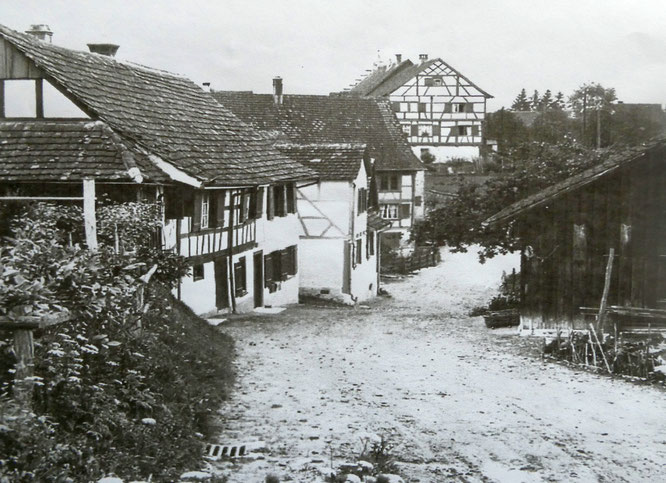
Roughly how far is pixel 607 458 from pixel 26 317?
21.2ft

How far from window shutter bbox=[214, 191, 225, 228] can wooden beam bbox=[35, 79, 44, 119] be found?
200 inches

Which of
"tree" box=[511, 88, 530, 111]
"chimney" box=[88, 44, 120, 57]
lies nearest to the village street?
"chimney" box=[88, 44, 120, 57]

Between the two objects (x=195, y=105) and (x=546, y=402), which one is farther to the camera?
(x=195, y=105)

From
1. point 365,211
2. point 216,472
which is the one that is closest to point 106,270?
point 216,472

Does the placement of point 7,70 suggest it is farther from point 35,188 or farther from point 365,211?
point 365,211

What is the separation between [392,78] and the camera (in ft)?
218

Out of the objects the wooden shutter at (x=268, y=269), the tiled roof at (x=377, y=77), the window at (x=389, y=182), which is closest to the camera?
the wooden shutter at (x=268, y=269)

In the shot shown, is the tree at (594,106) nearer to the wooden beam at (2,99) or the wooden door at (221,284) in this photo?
the wooden door at (221,284)

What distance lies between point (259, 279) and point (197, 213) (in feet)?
18.4

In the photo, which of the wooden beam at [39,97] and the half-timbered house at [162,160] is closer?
the half-timbered house at [162,160]

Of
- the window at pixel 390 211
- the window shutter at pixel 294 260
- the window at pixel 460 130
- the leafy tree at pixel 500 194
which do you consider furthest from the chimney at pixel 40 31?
the window at pixel 460 130

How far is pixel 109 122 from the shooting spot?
15.9m

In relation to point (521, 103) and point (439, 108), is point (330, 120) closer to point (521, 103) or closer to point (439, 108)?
point (439, 108)

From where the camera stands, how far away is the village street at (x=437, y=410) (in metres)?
9.15
